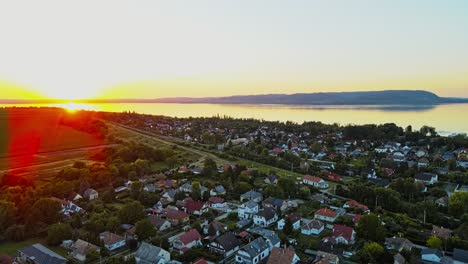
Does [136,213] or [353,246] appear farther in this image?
[136,213]

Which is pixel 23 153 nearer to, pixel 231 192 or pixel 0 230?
pixel 0 230

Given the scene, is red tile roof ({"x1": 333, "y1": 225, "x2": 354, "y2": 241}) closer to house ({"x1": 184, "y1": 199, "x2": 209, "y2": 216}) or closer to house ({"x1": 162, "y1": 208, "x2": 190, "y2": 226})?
house ({"x1": 184, "y1": 199, "x2": 209, "y2": 216})

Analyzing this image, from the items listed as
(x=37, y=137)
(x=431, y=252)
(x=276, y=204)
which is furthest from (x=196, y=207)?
(x=37, y=137)

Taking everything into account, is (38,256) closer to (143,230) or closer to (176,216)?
(143,230)

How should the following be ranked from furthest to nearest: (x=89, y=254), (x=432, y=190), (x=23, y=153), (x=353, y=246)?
(x=23, y=153), (x=432, y=190), (x=353, y=246), (x=89, y=254)

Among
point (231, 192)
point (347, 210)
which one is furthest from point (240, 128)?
point (347, 210)

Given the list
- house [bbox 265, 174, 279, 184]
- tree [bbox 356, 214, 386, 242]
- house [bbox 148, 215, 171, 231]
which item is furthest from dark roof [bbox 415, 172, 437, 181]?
house [bbox 148, 215, 171, 231]
